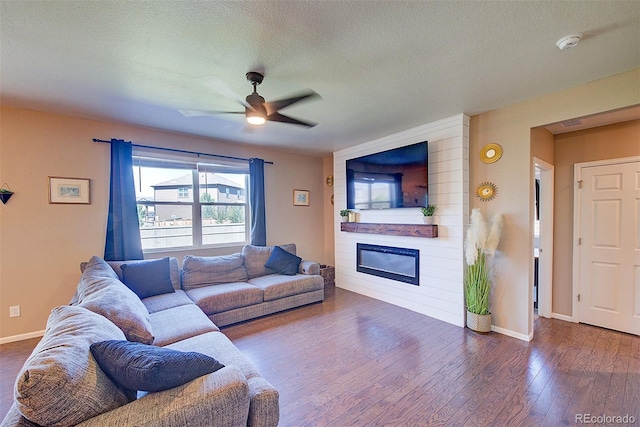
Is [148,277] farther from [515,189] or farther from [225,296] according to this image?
[515,189]

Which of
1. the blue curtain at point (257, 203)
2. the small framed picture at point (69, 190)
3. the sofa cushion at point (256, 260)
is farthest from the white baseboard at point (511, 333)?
the small framed picture at point (69, 190)

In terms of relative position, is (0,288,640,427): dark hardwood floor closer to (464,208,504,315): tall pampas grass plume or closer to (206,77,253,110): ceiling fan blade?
(464,208,504,315): tall pampas grass plume

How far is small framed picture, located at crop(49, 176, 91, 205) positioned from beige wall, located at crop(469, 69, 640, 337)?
487 cm

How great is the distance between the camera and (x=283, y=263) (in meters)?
4.22

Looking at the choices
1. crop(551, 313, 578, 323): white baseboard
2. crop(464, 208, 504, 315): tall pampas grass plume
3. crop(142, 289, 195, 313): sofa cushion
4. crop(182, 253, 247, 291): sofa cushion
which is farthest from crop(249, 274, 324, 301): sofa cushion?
crop(551, 313, 578, 323): white baseboard

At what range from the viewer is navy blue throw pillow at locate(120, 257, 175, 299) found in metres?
3.07

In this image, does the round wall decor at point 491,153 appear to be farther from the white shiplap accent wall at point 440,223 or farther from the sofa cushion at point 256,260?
the sofa cushion at point 256,260

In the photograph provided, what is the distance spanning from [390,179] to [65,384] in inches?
148

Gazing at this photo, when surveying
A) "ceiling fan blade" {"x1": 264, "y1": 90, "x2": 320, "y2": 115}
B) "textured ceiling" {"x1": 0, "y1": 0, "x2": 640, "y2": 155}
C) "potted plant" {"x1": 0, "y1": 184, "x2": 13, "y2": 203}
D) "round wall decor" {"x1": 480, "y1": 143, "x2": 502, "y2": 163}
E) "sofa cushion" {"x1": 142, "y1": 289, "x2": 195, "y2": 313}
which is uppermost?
"textured ceiling" {"x1": 0, "y1": 0, "x2": 640, "y2": 155}

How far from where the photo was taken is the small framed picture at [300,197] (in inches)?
206

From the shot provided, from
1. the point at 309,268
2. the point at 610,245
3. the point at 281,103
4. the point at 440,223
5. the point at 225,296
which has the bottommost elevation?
the point at 225,296

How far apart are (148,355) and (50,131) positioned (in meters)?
3.48

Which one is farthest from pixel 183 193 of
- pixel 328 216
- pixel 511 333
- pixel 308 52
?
pixel 511 333

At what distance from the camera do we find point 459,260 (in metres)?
3.30
